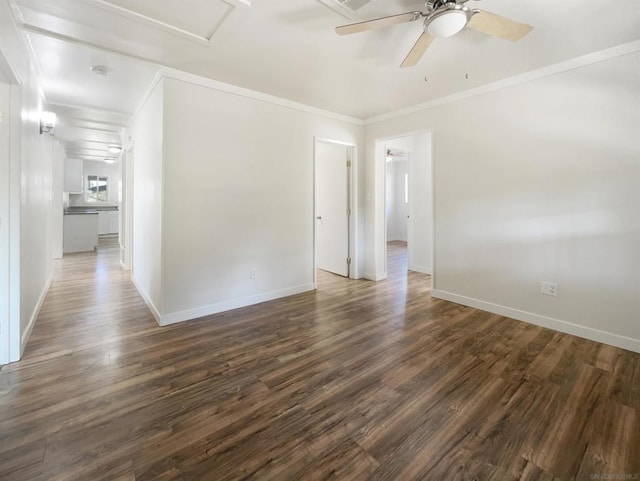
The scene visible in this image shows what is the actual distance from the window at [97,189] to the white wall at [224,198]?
7.64 m

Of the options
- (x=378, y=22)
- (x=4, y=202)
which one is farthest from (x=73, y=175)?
(x=378, y=22)

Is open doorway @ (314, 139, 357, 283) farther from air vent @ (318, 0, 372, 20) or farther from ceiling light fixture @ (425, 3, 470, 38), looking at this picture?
ceiling light fixture @ (425, 3, 470, 38)

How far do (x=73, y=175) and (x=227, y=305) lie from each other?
7.10 m

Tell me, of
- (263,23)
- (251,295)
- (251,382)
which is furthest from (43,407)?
(263,23)

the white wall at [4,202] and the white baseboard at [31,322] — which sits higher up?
the white wall at [4,202]

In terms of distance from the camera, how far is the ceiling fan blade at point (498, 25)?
5.93 feet

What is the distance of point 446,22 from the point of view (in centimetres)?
182

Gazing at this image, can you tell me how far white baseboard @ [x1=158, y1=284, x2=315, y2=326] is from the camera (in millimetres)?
3127

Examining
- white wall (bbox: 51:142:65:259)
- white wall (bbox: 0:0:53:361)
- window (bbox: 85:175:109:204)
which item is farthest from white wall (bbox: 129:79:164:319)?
window (bbox: 85:175:109:204)

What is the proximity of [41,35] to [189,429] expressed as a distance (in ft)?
10.4

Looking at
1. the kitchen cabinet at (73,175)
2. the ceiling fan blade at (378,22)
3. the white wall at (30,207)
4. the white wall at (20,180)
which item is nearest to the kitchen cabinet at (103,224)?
the kitchen cabinet at (73,175)

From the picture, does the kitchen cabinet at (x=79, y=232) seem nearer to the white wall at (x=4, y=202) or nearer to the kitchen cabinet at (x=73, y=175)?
the kitchen cabinet at (x=73, y=175)

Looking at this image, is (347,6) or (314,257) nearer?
(347,6)

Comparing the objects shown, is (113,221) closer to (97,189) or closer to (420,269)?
(97,189)
